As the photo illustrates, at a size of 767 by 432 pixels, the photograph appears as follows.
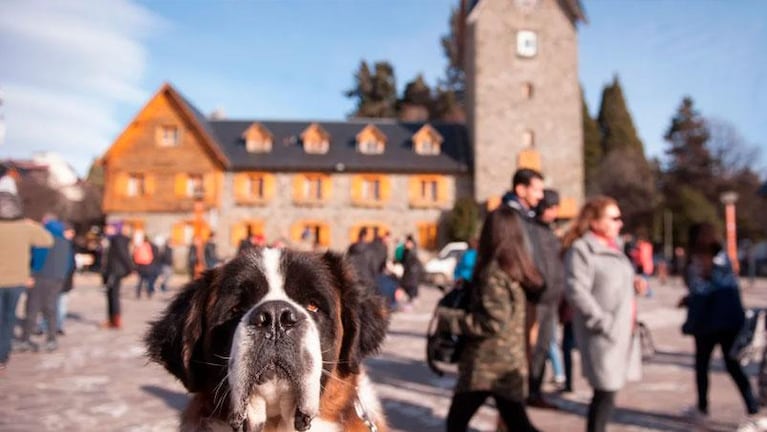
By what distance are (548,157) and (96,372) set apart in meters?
31.5

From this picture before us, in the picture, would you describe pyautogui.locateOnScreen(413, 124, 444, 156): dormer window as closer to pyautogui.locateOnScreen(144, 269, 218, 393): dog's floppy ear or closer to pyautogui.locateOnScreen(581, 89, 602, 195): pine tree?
pyautogui.locateOnScreen(581, 89, 602, 195): pine tree

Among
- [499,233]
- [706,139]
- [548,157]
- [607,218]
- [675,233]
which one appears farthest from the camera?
[706,139]

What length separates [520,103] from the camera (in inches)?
1406

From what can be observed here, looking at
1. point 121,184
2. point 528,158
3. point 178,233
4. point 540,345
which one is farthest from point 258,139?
point 540,345

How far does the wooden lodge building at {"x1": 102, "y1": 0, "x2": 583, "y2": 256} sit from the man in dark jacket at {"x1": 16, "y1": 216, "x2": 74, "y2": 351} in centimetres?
2670

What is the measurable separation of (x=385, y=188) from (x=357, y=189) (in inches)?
68.8

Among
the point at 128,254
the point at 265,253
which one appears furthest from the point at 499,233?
the point at 128,254

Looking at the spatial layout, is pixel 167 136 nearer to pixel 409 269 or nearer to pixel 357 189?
pixel 357 189

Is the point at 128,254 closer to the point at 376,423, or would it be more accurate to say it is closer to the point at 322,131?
the point at 376,423

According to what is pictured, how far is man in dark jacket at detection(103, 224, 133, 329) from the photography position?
37.0 ft

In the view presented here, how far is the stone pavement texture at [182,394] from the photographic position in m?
5.52

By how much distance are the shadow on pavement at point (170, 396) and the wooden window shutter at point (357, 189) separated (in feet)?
99.1

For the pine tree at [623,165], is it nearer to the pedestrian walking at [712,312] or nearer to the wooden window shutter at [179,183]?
the wooden window shutter at [179,183]

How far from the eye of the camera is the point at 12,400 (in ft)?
20.1
